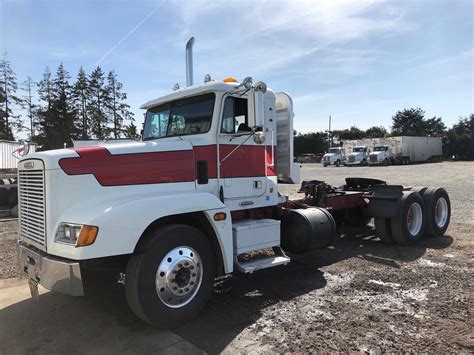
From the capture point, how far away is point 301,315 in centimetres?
468

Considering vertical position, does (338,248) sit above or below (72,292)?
below

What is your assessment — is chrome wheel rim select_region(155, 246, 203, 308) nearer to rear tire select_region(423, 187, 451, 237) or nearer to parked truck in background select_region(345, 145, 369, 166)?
rear tire select_region(423, 187, 451, 237)

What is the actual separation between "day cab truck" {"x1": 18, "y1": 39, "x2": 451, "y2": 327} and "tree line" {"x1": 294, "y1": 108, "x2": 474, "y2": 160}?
54022mm

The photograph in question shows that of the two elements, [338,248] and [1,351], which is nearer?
[1,351]

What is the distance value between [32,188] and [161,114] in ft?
7.03

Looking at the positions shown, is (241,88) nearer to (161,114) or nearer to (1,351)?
(161,114)

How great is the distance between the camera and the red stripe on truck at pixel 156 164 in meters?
4.33

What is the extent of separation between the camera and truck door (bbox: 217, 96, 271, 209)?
5402 mm

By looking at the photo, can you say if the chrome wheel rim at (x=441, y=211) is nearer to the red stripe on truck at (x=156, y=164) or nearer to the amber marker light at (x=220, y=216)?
the red stripe on truck at (x=156, y=164)

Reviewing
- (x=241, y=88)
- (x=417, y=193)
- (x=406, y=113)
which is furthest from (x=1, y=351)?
(x=406, y=113)

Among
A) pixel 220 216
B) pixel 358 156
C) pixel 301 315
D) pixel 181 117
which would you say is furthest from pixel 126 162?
pixel 358 156

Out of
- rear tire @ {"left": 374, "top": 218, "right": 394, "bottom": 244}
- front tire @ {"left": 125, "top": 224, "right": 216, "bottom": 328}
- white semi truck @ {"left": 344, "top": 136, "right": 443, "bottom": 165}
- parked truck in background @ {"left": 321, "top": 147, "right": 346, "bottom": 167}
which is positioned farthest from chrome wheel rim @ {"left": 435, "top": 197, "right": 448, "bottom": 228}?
parked truck in background @ {"left": 321, "top": 147, "right": 346, "bottom": 167}

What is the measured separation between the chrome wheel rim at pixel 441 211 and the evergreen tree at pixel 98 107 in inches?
1751

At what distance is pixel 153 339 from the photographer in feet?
13.5
